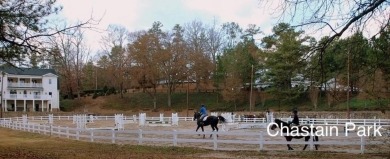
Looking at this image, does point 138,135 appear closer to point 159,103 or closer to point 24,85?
point 159,103

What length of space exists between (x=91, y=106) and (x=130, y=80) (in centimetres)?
837

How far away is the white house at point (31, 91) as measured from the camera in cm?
6719

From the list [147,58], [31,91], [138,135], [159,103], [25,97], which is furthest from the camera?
[159,103]

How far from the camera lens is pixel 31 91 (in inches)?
2788

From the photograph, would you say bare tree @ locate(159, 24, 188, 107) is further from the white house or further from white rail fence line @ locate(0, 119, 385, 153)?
white rail fence line @ locate(0, 119, 385, 153)

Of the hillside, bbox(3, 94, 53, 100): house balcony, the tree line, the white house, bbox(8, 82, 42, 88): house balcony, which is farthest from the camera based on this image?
bbox(8, 82, 42, 88): house balcony

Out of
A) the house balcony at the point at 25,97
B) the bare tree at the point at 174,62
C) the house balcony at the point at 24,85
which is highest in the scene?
the bare tree at the point at 174,62

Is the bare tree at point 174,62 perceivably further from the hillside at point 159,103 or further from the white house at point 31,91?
the white house at point 31,91

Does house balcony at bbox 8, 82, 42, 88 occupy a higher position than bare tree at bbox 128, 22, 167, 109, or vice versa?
bare tree at bbox 128, 22, 167, 109

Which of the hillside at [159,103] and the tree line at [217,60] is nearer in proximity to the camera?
the tree line at [217,60]

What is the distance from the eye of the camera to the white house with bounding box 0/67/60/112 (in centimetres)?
6719

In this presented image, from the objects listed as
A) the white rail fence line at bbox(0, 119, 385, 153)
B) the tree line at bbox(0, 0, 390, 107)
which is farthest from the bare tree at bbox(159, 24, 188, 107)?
the white rail fence line at bbox(0, 119, 385, 153)

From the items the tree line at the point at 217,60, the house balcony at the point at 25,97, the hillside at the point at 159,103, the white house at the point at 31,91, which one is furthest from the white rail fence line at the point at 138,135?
the hillside at the point at 159,103

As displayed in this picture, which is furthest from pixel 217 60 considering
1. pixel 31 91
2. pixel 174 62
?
pixel 31 91
